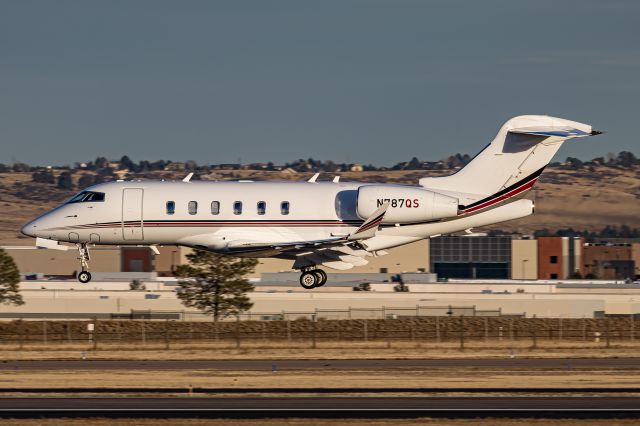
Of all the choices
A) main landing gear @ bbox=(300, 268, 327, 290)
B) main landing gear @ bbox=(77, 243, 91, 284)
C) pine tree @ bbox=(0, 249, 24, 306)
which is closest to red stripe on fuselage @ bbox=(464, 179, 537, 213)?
main landing gear @ bbox=(300, 268, 327, 290)

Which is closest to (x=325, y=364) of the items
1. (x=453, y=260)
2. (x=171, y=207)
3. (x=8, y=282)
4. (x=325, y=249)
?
(x=325, y=249)

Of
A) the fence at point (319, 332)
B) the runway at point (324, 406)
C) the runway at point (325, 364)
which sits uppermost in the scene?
the fence at point (319, 332)

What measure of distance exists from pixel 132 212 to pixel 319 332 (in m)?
20.5

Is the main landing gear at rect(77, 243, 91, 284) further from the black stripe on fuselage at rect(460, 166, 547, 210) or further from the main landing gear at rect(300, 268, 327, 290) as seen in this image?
the black stripe on fuselage at rect(460, 166, 547, 210)

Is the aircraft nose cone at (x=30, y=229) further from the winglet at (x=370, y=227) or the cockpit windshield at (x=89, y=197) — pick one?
the winglet at (x=370, y=227)

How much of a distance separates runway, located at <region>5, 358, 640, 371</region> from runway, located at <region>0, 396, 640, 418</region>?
11.0 metres

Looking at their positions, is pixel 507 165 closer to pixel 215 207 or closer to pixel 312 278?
pixel 312 278

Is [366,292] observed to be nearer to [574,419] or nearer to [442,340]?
[442,340]

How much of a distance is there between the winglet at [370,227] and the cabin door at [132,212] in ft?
27.5

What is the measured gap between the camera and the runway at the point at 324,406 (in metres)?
32.0

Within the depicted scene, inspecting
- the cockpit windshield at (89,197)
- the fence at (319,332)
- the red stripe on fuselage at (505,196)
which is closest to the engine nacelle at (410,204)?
the red stripe on fuselage at (505,196)

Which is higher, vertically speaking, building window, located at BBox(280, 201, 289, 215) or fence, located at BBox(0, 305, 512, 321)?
building window, located at BBox(280, 201, 289, 215)

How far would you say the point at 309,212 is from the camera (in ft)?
150

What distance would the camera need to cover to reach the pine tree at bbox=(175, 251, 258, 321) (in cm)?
8094
